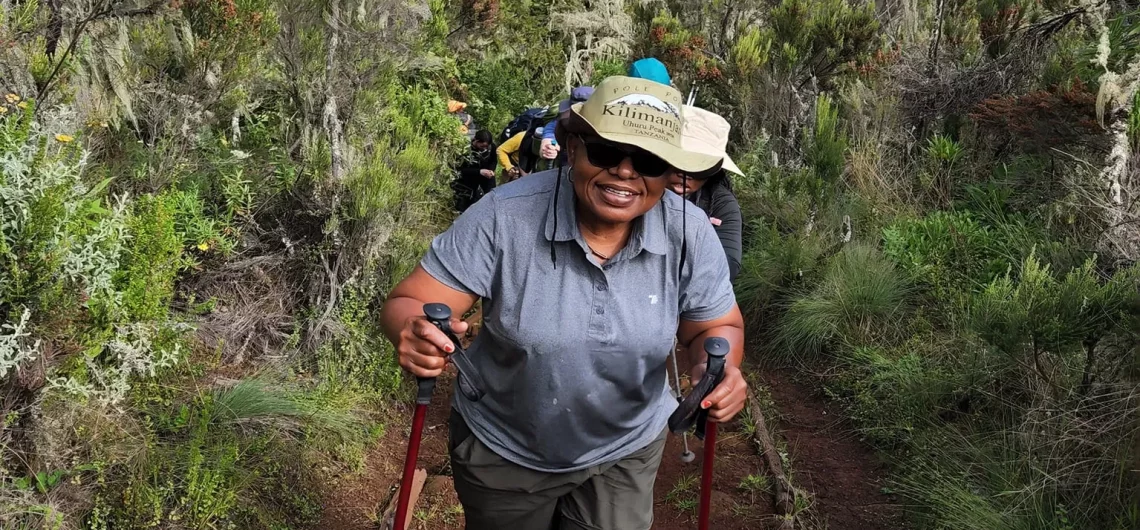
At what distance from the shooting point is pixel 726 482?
16.7 feet

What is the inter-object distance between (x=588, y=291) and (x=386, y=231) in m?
3.47

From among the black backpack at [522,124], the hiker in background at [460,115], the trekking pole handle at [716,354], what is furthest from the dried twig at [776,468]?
the hiker in background at [460,115]

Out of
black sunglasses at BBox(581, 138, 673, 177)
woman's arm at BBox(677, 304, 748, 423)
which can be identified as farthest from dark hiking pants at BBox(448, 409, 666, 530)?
black sunglasses at BBox(581, 138, 673, 177)

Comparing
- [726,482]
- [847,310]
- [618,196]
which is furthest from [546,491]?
[847,310]

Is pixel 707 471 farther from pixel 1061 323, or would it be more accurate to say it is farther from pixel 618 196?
pixel 1061 323

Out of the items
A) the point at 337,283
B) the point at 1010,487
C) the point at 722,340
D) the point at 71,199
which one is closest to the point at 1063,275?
the point at 1010,487

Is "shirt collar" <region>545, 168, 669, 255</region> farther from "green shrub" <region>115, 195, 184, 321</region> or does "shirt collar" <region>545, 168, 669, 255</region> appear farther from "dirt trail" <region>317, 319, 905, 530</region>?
"dirt trail" <region>317, 319, 905, 530</region>

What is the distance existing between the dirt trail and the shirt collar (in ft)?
8.06

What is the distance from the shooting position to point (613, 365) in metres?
2.45

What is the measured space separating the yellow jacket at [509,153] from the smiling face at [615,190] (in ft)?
19.1

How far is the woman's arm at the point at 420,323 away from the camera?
225 centimetres

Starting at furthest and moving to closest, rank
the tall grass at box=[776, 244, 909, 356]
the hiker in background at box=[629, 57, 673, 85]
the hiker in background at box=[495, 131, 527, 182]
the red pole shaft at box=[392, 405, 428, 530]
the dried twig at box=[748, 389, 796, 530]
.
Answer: the hiker in background at box=[495, 131, 527, 182], the tall grass at box=[776, 244, 909, 356], the hiker in background at box=[629, 57, 673, 85], the dried twig at box=[748, 389, 796, 530], the red pole shaft at box=[392, 405, 428, 530]

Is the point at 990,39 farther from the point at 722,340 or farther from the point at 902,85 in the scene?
the point at 722,340

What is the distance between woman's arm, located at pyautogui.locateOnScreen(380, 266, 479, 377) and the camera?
88.8 inches
